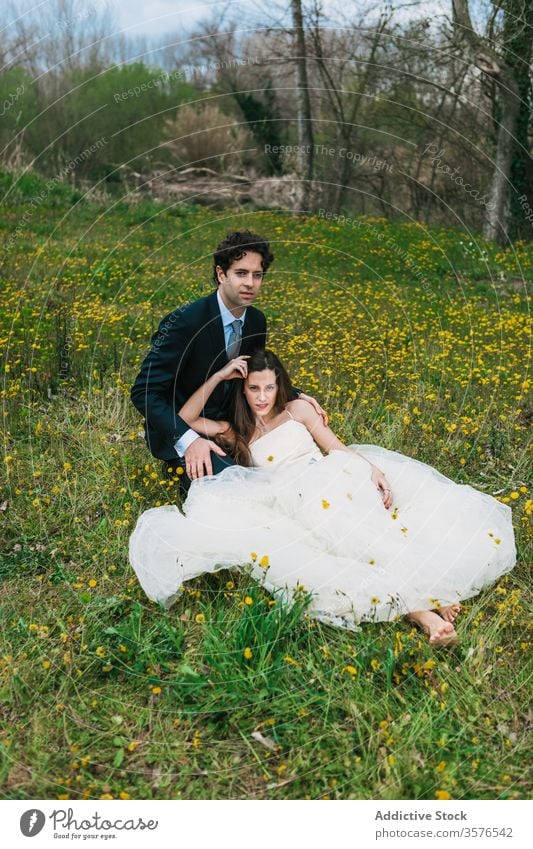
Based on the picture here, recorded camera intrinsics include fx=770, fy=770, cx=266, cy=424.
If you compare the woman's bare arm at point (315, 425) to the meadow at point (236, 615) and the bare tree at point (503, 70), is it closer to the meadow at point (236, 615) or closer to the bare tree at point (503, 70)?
the meadow at point (236, 615)

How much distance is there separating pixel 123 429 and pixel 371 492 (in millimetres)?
2188

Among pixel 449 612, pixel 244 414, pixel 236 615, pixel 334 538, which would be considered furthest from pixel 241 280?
pixel 449 612

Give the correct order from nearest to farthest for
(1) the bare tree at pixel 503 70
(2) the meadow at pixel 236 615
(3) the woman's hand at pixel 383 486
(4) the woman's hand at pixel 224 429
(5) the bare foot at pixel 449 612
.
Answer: (2) the meadow at pixel 236 615, (5) the bare foot at pixel 449 612, (3) the woman's hand at pixel 383 486, (4) the woman's hand at pixel 224 429, (1) the bare tree at pixel 503 70

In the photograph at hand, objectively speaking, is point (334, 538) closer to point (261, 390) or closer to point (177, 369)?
point (261, 390)

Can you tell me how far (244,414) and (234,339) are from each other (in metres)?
0.48

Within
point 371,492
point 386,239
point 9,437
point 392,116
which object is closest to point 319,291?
point 386,239

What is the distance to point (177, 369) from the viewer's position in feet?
14.9

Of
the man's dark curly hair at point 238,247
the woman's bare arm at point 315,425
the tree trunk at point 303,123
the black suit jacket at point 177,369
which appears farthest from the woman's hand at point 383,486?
the tree trunk at point 303,123

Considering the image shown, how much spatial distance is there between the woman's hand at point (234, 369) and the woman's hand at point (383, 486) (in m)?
0.92

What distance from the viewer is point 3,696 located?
10.6 feet

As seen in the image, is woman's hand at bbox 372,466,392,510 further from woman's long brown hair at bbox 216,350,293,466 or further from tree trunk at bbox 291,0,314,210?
tree trunk at bbox 291,0,314,210

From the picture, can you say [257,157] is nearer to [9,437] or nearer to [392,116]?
[392,116]

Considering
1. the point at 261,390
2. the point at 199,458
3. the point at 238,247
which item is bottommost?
the point at 199,458

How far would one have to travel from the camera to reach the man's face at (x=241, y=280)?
4.35 metres
